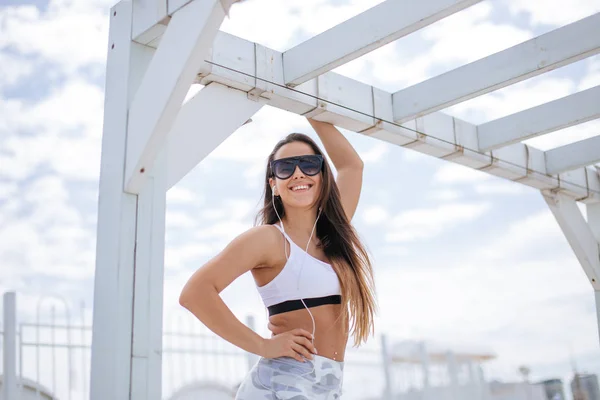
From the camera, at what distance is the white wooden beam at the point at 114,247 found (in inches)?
113

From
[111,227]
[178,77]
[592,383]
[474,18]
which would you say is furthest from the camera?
[592,383]

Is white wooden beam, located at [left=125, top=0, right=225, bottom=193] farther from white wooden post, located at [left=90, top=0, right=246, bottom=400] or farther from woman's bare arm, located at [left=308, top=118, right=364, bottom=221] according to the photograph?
woman's bare arm, located at [left=308, top=118, right=364, bottom=221]

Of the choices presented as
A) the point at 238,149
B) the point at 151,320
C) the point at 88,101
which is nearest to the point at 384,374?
the point at 238,149

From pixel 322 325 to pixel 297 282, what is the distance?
0.65 ft

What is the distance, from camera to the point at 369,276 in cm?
316

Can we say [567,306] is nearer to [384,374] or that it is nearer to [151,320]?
[384,374]

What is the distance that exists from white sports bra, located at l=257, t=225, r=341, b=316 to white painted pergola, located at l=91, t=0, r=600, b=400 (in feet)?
1.64

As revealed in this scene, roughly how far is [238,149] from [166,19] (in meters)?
1.82

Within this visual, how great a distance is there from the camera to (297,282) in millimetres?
2869

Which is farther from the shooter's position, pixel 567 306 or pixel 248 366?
pixel 567 306

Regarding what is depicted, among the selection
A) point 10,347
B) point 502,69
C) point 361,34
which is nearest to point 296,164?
point 361,34

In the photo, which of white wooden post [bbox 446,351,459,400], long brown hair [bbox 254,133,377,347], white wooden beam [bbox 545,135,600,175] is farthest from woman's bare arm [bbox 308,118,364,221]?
white wooden post [bbox 446,351,459,400]

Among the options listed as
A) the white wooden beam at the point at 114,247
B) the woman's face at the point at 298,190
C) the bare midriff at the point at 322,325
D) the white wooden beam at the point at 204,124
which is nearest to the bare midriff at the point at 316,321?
the bare midriff at the point at 322,325

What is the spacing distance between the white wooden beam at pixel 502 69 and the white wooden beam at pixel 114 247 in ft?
6.38
